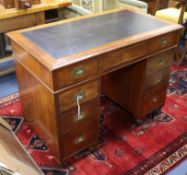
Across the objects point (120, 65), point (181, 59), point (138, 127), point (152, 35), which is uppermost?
point (152, 35)

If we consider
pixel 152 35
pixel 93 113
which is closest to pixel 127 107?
pixel 93 113

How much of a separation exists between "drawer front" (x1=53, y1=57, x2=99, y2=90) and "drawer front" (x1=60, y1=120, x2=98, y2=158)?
34cm

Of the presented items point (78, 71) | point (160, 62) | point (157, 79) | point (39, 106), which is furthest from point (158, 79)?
point (39, 106)

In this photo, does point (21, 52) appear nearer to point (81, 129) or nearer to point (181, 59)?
point (81, 129)

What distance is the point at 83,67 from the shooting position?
1.36 meters

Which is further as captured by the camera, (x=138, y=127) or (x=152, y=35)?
(x=138, y=127)

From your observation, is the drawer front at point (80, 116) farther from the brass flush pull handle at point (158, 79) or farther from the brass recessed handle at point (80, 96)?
the brass flush pull handle at point (158, 79)

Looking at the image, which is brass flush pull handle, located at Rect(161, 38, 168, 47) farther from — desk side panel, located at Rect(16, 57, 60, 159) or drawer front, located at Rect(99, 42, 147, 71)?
desk side panel, located at Rect(16, 57, 60, 159)

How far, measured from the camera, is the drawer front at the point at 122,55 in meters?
1.44

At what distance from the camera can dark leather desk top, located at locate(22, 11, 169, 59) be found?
1403mm

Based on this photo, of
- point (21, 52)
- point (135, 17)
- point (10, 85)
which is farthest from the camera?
point (10, 85)

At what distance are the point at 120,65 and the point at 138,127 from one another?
2.11 feet

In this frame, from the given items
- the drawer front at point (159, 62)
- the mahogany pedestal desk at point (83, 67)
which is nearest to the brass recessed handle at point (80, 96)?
the mahogany pedestal desk at point (83, 67)

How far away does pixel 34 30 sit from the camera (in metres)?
1.59
